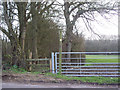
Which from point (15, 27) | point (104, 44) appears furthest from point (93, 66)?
point (15, 27)

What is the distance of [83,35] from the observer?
12.6m

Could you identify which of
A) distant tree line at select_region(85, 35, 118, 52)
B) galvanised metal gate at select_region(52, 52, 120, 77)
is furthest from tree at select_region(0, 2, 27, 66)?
distant tree line at select_region(85, 35, 118, 52)

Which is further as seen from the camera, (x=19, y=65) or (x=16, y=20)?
(x=16, y=20)

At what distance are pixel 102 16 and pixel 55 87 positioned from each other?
7.56 meters

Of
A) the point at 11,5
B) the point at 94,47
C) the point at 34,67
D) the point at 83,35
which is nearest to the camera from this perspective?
the point at 34,67

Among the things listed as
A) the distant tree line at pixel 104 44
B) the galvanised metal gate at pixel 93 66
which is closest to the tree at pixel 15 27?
the galvanised metal gate at pixel 93 66

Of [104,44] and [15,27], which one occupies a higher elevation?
[15,27]

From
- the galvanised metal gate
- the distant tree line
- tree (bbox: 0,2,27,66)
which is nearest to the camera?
the galvanised metal gate

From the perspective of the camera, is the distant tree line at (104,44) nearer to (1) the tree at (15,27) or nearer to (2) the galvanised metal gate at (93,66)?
(2) the galvanised metal gate at (93,66)

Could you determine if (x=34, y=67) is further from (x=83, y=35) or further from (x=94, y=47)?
(x=94, y=47)

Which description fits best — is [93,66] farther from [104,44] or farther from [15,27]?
[15,27]

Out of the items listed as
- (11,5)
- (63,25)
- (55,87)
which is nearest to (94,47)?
(63,25)

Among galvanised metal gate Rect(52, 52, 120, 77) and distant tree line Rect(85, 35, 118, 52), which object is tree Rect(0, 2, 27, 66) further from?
distant tree line Rect(85, 35, 118, 52)

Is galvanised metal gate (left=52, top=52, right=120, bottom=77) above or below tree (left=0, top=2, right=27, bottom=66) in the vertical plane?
below
